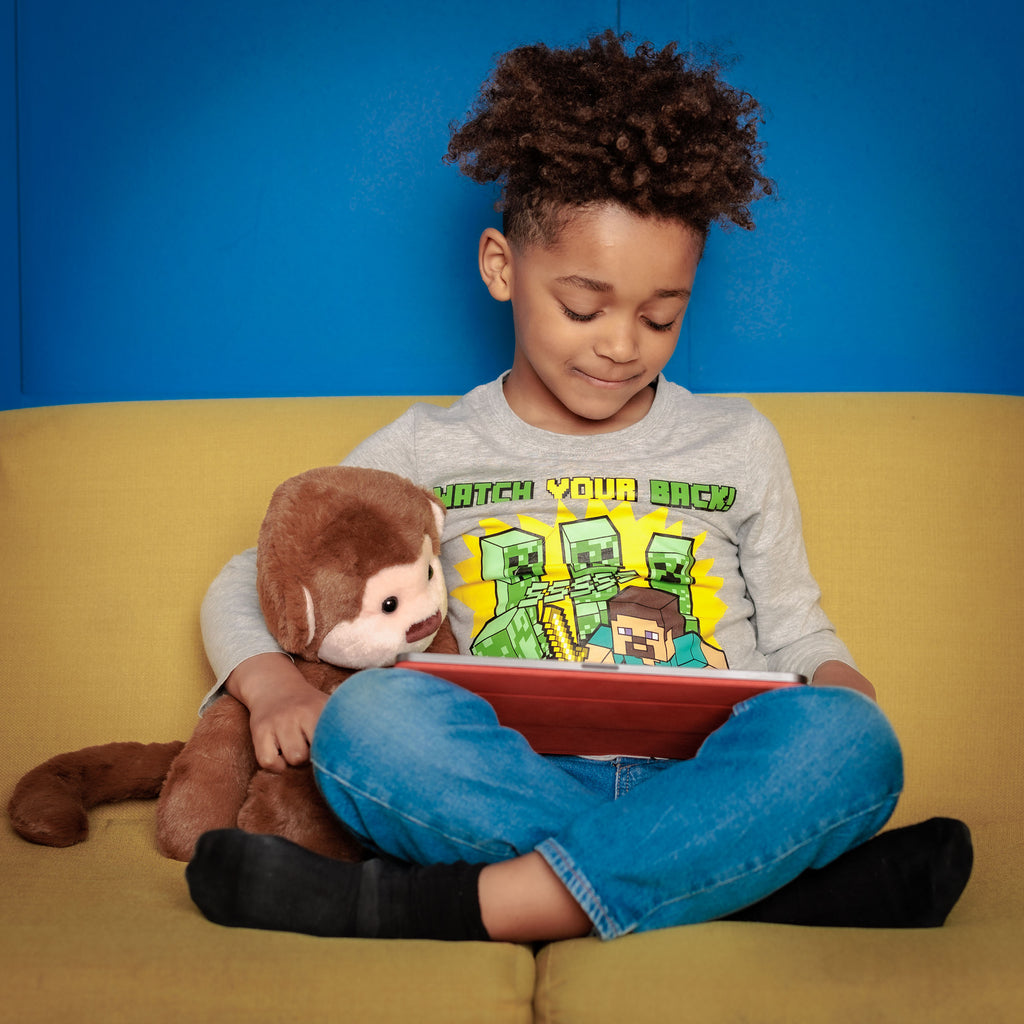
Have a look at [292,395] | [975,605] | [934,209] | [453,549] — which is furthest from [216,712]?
[934,209]

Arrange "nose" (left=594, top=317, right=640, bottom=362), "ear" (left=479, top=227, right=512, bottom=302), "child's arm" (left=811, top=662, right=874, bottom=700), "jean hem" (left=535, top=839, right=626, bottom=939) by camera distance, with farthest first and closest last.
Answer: "ear" (left=479, top=227, right=512, bottom=302) < "nose" (left=594, top=317, right=640, bottom=362) < "child's arm" (left=811, top=662, right=874, bottom=700) < "jean hem" (left=535, top=839, right=626, bottom=939)

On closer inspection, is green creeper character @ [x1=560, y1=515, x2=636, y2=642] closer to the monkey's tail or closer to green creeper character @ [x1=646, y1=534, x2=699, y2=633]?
green creeper character @ [x1=646, y1=534, x2=699, y2=633]

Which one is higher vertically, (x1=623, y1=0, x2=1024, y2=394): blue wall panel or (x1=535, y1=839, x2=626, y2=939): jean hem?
(x1=623, y1=0, x2=1024, y2=394): blue wall panel

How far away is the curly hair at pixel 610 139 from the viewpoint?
4.25 ft

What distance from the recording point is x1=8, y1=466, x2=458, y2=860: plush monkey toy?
112 centimetres

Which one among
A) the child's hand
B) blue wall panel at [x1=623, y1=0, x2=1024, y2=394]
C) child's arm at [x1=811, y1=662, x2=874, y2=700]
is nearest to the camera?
the child's hand

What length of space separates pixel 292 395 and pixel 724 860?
3.95 ft

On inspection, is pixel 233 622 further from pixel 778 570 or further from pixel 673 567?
pixel 778 570

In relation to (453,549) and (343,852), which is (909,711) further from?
(343,852)

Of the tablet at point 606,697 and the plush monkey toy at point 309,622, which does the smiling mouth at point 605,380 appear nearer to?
the plush monkey toy at point 309,622

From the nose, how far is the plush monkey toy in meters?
0.32

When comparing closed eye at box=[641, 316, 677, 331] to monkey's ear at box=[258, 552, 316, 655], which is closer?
monkey's ear at box=[258, 552, 316, 655]

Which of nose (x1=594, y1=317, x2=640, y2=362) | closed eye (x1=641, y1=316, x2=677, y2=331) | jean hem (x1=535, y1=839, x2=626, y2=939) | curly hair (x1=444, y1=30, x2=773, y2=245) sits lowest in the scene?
jean hem (x1=535, y1=839, x2=626, y2=939)

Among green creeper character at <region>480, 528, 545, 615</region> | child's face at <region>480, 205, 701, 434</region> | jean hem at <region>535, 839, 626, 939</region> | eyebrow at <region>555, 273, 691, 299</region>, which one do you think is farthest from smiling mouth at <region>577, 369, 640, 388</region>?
jean hem at <region>535, 839, 626, 939</region>
